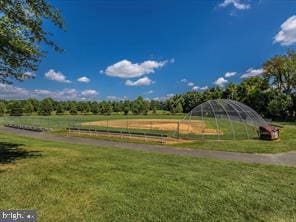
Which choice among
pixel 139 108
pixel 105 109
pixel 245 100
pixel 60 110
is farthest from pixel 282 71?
pixel 60 110

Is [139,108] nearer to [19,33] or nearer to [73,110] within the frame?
A: [73,110]

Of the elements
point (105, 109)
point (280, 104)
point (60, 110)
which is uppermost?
point (105, 109)

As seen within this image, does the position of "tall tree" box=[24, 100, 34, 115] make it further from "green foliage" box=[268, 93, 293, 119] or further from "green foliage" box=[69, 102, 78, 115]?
"green foliage" box=[268, 93, 293, 119]

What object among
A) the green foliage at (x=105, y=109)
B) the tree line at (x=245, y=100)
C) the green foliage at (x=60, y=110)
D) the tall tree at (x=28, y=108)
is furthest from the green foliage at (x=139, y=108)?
the tall tree at (x=28, y=108)

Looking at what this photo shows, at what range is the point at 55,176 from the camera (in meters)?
7.75

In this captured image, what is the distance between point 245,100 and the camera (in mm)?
56500

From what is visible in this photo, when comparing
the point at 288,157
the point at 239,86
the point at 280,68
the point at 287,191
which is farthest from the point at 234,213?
the point at 239,86

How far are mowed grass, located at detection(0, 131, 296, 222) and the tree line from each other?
4364cm

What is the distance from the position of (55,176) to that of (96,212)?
3.18m

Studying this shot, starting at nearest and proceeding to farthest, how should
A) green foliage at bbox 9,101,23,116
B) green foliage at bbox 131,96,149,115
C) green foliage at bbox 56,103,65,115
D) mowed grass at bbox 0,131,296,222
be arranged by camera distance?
mowed grass at bbox 0,131,296,222 → green foliage at bbox 9,101,23,116 → green foliage at bbox 56,103,65,115 → green foliage at bbox 131,96,149,115

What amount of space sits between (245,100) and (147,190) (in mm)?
55158

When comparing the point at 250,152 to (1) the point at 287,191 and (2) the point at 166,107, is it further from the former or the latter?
(2) the point at 166,107

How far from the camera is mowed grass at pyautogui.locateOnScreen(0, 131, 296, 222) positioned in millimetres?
5168

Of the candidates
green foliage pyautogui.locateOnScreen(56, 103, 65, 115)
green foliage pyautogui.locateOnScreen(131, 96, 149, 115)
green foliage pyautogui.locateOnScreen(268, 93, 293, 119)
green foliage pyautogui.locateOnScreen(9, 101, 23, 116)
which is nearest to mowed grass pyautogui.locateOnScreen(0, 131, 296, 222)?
green foliage pyautogui.locateOnScreen(268, 93, 293, 119)
